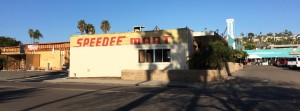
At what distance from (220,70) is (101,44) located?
10.5 m

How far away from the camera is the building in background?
5009 cm

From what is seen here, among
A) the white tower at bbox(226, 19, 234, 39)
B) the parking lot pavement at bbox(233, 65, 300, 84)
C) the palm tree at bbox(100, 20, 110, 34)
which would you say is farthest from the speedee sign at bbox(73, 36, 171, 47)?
the white tower at bbox(226, 19, 234, 39)

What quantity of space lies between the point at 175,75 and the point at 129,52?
543 cm

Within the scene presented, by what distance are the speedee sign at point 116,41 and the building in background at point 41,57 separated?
19.2 meters

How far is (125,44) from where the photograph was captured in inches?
1129

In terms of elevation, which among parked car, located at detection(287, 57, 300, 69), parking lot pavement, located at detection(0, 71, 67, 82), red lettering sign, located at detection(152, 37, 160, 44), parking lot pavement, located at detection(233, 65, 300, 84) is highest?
red lettering sign, located at detection(152, 37, 160, 44)

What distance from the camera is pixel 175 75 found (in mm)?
24688

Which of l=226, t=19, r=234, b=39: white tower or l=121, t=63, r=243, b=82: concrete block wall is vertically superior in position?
l=226, t=19, r=234, b=39: white tower

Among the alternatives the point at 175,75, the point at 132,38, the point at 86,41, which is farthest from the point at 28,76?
the point at 175,75

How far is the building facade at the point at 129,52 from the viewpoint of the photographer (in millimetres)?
26844

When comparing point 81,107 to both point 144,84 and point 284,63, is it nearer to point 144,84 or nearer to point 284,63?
point 144,84

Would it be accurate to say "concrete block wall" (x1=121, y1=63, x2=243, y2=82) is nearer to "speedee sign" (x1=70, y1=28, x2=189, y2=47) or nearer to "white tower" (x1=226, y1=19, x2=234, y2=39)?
"speedee sign" (x1=70, y1=28, x2=189, y2=47)

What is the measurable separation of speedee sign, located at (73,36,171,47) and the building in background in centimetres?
1921

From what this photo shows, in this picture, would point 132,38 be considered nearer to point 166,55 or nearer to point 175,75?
point 166,55
